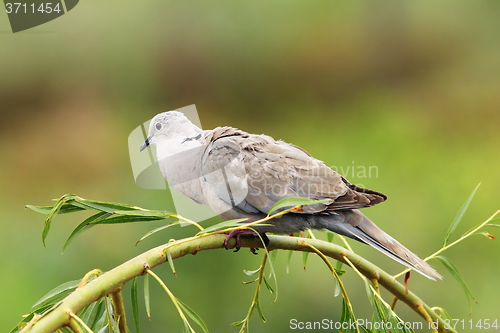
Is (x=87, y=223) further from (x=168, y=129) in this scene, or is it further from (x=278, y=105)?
(x=278, y=105)

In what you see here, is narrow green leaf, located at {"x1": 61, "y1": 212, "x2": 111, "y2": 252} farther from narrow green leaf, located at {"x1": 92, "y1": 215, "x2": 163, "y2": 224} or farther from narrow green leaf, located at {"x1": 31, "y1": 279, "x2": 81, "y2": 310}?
narrow green leaf, located at {"x1": 31, "y1": 279, "x2": 81, "y2": 310}

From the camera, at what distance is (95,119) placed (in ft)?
10.9

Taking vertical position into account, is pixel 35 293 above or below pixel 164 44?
below

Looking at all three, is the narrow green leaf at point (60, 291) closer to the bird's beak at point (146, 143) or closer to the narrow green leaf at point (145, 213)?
the narrow green leaf at point (145, 213)

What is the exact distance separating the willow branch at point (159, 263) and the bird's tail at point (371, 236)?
0.14 m

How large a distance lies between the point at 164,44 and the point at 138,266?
2.61m

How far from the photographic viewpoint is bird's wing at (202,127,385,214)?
1459 mm

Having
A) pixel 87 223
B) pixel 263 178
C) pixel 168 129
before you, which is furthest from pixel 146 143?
pixel 87 223

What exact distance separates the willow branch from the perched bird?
0.64 feet

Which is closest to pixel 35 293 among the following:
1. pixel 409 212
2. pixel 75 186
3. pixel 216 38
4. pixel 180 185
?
pixel 75 186

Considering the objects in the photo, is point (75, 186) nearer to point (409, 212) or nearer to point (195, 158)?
point (195, 158)

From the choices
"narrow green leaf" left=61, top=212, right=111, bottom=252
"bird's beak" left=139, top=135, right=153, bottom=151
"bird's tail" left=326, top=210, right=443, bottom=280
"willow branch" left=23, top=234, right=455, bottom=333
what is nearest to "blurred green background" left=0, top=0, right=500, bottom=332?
"bird's beak" left=139, top=135, right=153, bottom=151

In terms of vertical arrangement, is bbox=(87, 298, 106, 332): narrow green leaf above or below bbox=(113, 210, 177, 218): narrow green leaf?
below

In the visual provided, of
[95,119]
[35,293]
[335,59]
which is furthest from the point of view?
[335,59]
